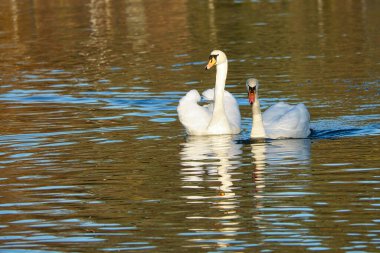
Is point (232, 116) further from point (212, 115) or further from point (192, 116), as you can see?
point (192, 116)

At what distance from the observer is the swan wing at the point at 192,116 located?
1962 centimetres

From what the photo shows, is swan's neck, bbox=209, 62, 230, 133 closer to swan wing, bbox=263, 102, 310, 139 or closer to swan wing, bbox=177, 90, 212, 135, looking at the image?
swan wing, bbox=177, 90, 212, 135

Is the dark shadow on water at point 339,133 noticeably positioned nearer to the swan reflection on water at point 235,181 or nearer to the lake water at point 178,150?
the lake water at point 178,150

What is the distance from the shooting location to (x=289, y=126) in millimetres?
18969

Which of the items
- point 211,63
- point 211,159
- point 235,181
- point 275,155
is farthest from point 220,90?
point 235,181

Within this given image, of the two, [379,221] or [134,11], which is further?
[134,11]

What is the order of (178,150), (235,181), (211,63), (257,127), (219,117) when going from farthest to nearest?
(211,63) < (219,117) < (257,127) < (178,150) < (235,181)

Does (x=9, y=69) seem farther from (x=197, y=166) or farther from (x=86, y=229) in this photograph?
(x=86, y=229)

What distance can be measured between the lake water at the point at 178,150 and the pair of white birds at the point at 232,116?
10.0 inches

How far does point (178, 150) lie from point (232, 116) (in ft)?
8.33

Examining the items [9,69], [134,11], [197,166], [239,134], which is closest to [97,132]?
[239,134]

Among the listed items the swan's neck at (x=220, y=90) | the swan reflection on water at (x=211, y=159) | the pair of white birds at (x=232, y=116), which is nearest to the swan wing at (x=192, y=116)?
the pair of white birds at (x=232, y=116)

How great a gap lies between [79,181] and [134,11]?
36969 mm

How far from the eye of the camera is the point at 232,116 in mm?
20312
